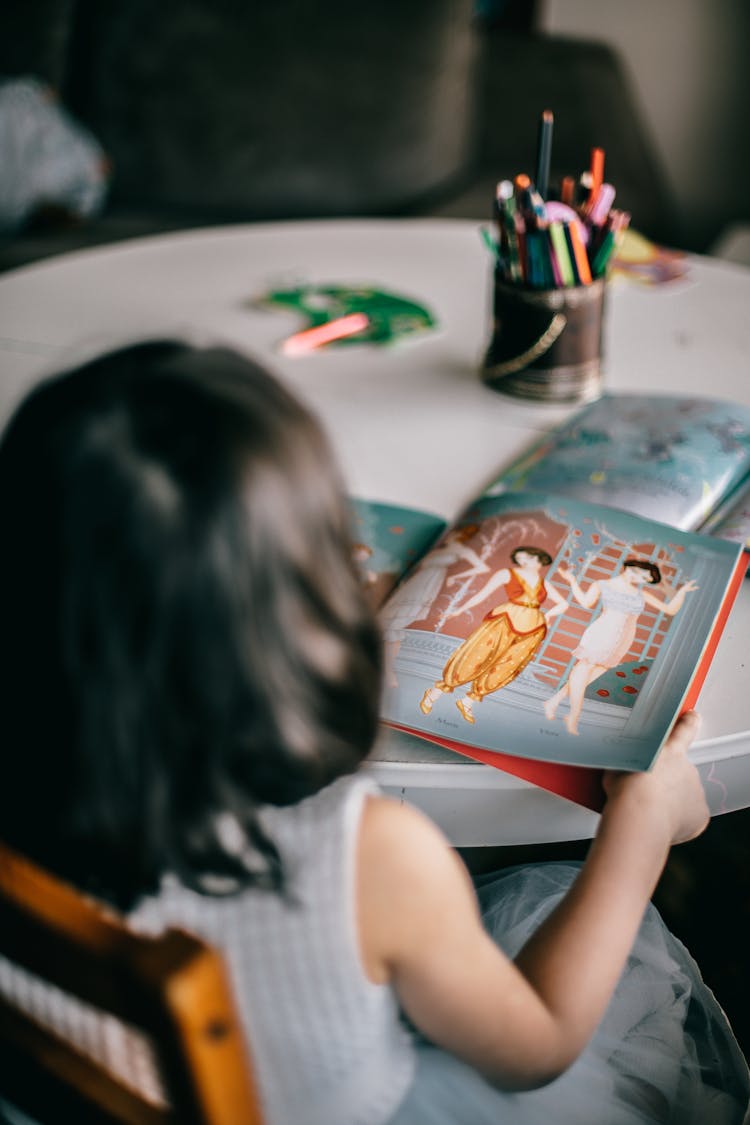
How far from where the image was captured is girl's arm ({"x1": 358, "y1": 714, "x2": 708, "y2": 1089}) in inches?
17.8

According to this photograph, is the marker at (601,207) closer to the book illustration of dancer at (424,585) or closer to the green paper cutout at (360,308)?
the green paper cutout at (360,308)

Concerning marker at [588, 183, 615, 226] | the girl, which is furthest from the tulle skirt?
marker at [588, 183, 615, 226]

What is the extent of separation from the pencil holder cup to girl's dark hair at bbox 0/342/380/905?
1.77 feet

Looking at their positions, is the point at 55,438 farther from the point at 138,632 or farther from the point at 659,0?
the point at 659,0

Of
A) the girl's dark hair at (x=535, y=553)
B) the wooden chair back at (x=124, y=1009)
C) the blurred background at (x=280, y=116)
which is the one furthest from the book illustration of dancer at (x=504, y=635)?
the blurred background at (x=280, y=116)

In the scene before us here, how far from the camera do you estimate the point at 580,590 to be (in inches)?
25.6

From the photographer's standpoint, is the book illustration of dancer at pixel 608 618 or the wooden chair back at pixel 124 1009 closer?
the wooden chair back at pixel 124 1009

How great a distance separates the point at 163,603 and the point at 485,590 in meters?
0.30

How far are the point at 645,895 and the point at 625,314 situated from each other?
2.46 ft

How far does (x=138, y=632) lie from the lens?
0.39 meters

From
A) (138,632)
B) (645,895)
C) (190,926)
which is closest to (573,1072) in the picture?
(645,895)

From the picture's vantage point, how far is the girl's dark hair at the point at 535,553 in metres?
0.67

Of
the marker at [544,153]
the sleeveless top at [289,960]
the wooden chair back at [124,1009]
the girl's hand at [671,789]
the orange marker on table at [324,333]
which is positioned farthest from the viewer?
the orange marker on table at [324,333]

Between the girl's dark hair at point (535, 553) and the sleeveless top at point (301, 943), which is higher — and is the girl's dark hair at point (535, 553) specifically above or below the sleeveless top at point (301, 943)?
above
